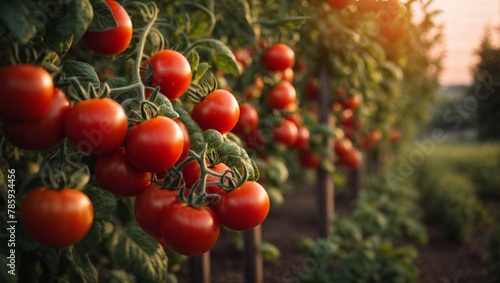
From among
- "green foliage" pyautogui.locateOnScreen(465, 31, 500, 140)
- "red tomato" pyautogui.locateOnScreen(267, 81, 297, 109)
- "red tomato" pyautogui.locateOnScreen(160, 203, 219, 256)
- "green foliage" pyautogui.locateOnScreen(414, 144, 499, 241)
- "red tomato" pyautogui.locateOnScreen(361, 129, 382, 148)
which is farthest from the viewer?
"green foliage" pyautogui.locateOnScreen(465, 31, 500, 140)

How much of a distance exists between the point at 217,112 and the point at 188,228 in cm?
37

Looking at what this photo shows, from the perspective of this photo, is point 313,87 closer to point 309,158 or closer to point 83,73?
point 309,158

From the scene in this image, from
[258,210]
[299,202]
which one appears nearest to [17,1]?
[258,210]

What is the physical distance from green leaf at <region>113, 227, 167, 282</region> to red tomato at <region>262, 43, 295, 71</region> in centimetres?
116

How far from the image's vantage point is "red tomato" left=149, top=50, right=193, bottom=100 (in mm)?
1241

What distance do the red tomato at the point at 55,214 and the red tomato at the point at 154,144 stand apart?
15cm

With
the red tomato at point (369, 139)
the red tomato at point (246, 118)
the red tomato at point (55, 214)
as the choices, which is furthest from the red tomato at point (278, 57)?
the red tomato at point (369, 139)

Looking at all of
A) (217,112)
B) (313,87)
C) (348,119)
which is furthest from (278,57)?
(348,119)

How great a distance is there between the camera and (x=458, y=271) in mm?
4711

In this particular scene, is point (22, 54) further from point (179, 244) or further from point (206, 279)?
point (206, 279)

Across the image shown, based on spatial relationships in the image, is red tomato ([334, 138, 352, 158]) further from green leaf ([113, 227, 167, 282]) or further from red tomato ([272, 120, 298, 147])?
green leaf ([113, 227, 167, 282])

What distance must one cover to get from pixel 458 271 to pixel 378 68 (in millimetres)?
2388

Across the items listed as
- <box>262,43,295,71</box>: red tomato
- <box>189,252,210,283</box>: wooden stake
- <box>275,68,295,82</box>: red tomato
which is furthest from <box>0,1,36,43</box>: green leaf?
<box>189,252,210,283</box>: wooden stake

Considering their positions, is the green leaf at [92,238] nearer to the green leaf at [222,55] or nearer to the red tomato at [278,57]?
the green leaf at [222,55]
